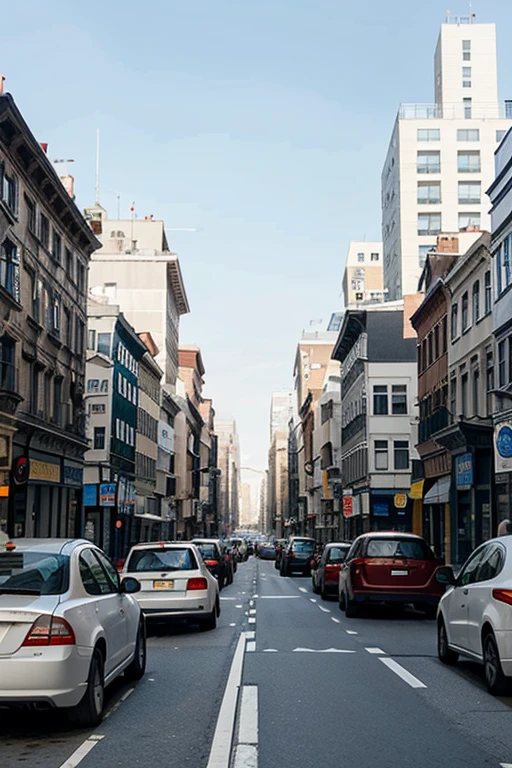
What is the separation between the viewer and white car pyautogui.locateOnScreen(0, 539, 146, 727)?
8.02 metres

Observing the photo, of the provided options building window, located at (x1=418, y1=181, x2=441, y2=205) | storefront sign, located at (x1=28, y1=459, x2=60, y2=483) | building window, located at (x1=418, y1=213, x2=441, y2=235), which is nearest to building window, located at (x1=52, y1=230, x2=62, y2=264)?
storefront sign, located at (x1=28, y1=459, x2=60, y2=483)

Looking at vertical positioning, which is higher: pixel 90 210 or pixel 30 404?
pixel 90 210

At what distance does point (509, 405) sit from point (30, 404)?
16514 mm

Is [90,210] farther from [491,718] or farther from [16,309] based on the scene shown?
[491,718]

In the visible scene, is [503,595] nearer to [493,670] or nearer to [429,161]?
[493,670]

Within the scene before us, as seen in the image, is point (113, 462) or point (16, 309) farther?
point (113, 462)

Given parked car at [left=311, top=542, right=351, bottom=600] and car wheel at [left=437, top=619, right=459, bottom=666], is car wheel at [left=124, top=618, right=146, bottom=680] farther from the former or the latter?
parked car at [left=311, top=542, right=351, bottom=600]

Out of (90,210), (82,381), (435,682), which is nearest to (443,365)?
(82,381)

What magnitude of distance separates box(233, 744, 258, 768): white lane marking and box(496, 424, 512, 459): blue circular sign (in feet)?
71.3

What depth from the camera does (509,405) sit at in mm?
30547

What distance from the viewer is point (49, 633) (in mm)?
8141

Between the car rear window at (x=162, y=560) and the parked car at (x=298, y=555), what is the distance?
27571 millimetres

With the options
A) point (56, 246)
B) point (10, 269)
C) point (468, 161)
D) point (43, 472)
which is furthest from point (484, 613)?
point (468, 161)

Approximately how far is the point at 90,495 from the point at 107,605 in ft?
139
